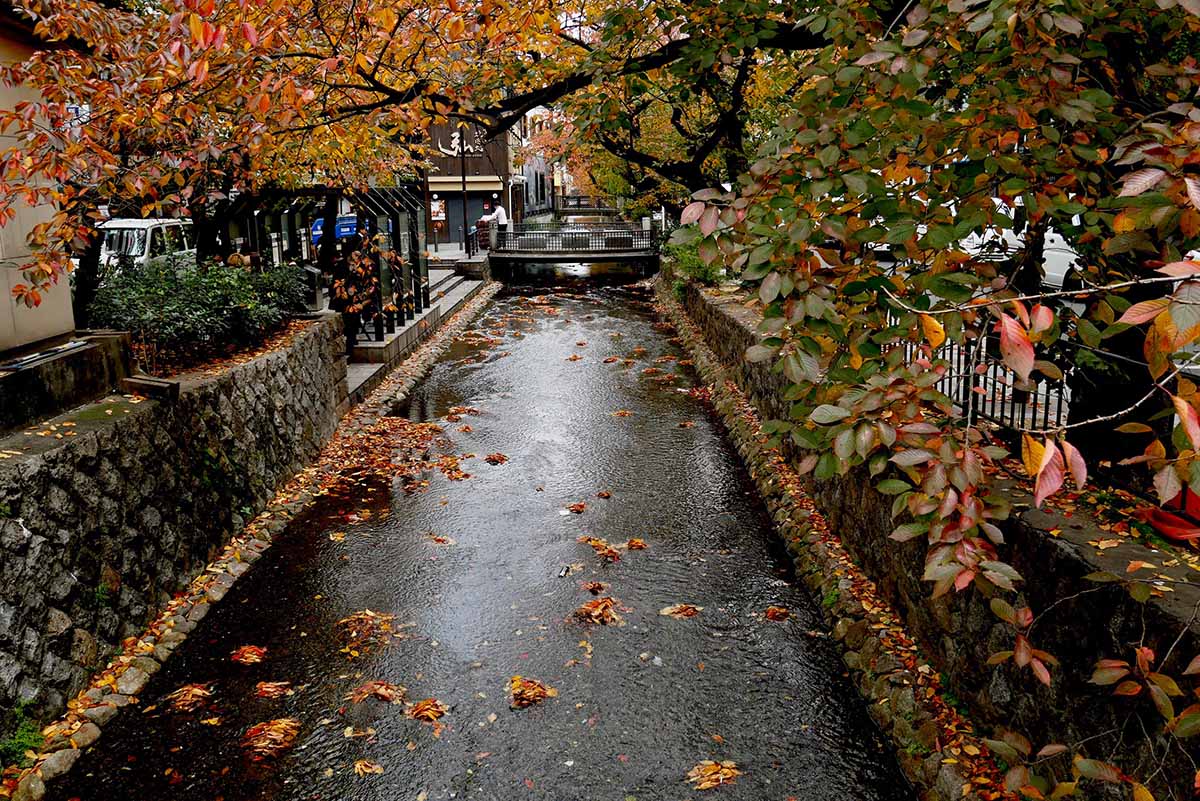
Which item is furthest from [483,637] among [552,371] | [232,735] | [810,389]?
[552,371]

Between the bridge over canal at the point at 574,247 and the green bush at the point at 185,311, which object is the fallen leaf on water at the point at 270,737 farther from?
the bridge over canal at the point at 574,247

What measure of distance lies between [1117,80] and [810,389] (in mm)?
3373

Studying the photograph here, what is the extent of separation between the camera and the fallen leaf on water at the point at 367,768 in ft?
16.8

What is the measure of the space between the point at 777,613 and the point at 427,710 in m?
2.92

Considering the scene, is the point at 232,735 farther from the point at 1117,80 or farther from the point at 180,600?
the point at 1117,80

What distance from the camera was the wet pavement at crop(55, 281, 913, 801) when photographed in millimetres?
5105

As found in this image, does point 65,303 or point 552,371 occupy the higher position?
point 65,303

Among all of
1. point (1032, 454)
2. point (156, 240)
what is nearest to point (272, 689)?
point (1032, 454)

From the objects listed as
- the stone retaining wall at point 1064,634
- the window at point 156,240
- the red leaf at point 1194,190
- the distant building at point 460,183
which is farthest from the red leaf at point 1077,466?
the distant building at point 460,183

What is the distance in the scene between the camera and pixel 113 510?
6.55 m

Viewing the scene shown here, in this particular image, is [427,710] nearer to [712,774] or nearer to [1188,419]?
[712,774]

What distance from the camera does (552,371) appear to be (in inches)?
669

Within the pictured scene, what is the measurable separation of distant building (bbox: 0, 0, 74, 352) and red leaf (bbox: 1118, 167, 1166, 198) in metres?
7.63

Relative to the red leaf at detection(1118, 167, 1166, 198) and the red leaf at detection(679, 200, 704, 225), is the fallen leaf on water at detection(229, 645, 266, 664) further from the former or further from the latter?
the red leaf at detection(1118, 167, 1166, 198)
